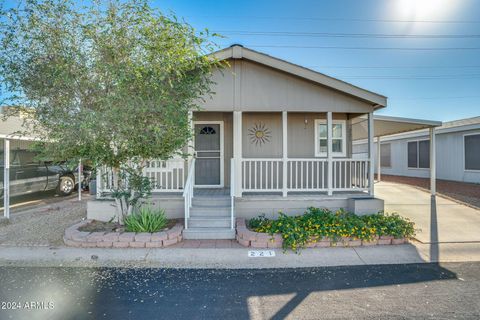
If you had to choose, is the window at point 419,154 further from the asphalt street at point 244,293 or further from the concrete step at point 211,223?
the concrete step at point 211,223

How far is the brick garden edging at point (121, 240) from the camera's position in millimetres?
4793

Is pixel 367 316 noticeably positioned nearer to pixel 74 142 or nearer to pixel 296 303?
pixel 296 303

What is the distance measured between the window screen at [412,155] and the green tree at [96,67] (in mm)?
15019

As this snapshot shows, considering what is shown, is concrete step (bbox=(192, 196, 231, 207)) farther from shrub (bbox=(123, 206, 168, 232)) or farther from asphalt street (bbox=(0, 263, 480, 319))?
asphalt street (bbox=(0, 263, 480, 319))

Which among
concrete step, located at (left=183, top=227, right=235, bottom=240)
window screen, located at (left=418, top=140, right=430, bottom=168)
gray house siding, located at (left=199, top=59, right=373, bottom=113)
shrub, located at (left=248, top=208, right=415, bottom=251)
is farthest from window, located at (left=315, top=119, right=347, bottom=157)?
window screen, located at (left=418, top=140, right=430, bottom=168)

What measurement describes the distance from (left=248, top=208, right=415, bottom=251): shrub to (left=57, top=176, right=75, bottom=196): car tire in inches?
342

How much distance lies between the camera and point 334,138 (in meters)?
7.77

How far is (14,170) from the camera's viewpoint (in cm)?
839

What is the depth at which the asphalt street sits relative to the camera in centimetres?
291

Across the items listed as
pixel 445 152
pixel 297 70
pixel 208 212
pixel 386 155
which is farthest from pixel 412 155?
pixel 208 212

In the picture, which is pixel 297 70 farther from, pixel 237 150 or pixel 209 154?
pixel 209 154

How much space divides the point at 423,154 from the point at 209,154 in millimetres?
12949

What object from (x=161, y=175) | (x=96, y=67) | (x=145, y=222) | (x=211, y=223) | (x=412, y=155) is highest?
(x=96, y=67)

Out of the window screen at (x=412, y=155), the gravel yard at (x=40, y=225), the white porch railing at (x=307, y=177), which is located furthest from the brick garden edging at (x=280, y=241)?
the window screen at (x=412, y=155)
